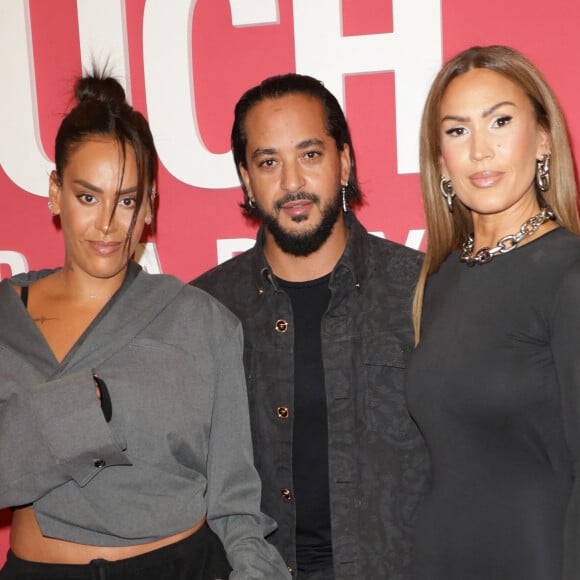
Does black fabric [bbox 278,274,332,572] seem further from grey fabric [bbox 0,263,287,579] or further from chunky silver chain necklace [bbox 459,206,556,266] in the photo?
chunky silver chain necklace [bbox 459,206,556,266]

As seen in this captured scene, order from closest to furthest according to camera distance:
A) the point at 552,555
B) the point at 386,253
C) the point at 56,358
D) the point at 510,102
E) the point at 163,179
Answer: the point at 552,555 < the point at 510,102 < the point at 56,358 < the point at 386,253 < the point at 163,179

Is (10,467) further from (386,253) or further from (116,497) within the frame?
(386,253)

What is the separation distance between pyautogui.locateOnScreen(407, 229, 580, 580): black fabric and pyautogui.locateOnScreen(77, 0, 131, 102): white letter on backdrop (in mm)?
1699

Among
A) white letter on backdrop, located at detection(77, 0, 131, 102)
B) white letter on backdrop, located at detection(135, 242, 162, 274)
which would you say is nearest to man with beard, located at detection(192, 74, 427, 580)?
white letter on backdrop, located at detection(135, 242, 162, 274)

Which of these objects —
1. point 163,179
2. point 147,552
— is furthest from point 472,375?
point 163,179

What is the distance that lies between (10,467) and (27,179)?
1500 mm

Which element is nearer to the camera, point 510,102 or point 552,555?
point 552,555

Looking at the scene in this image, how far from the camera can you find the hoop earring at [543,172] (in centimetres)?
197

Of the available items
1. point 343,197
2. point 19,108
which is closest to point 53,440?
point 343,197

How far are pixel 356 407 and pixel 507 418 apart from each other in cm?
69

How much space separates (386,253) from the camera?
259 centimetres

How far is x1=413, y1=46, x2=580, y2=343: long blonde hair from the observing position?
1.95 meters

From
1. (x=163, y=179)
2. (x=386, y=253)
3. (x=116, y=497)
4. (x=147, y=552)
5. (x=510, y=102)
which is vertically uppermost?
(x=510, y=102)

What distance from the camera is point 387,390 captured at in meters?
2.45
